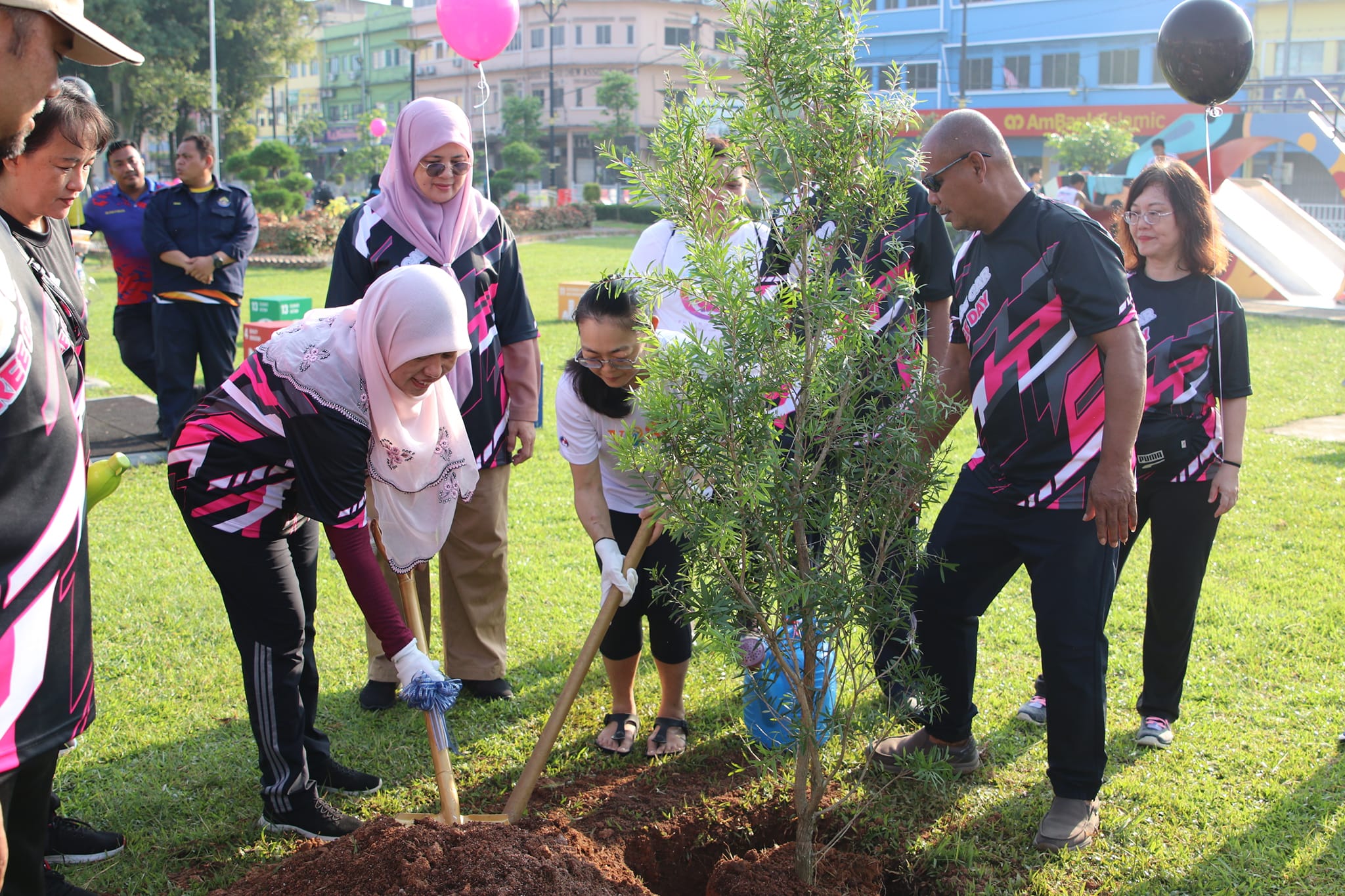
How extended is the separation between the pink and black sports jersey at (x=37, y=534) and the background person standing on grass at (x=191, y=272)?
563cm

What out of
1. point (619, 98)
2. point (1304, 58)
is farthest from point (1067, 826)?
point (619, 98)

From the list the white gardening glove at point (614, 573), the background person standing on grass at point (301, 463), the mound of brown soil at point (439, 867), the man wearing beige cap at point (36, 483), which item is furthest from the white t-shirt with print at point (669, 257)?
the man wearing beige cap at point (36, 483)

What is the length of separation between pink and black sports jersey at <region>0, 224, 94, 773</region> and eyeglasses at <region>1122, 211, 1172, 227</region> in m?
3.25

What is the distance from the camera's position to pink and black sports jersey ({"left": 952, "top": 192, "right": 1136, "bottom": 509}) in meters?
2.74

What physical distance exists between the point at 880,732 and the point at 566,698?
940mm

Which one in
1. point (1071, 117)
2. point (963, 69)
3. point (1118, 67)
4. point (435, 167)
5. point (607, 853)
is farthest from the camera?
point (1118, 67)

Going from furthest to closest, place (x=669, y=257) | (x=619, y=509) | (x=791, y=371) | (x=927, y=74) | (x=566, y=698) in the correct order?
1. (x=927, y=74)
2. (x=669, y=257)
3. (x=619, y=509)
4. (x=566, y=698)
5. (x=791, y=371)

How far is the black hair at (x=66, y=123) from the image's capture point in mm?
2832

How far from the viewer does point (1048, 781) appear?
3281 mm

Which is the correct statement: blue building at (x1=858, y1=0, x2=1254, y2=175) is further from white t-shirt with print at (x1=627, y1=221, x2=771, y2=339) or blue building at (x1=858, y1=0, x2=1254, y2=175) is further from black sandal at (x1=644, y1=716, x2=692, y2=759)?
black sandal at (x1=644, y1=716, x2=692, y2=759)

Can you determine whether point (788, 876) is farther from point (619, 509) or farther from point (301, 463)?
point (301, 463)

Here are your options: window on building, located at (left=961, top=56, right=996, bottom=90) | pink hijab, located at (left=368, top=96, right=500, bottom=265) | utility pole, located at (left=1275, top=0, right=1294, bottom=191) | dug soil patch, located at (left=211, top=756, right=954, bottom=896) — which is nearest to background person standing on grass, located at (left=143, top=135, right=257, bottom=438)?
pink hijab, located at (left=368, top=96, right=500, bottom=265)

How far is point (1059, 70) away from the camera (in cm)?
4275

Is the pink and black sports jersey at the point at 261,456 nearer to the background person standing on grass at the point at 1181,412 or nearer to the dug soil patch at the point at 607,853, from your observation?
the dug soil patch at the point at 607,853
